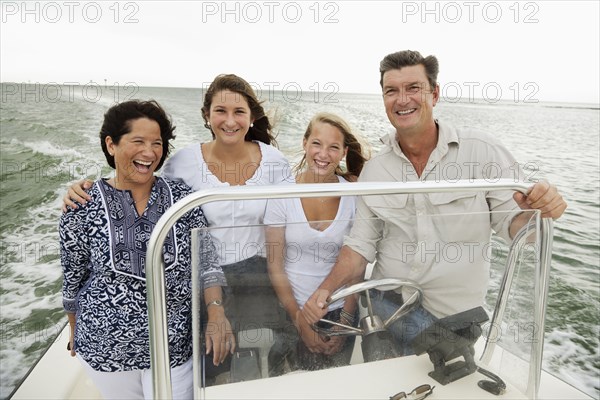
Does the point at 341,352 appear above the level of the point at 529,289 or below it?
below

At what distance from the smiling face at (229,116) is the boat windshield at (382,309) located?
0.81m

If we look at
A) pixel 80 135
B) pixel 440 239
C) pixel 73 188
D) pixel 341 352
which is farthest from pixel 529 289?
pixel 80 135

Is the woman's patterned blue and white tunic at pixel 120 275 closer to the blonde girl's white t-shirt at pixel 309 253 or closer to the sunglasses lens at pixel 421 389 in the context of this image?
the blonde girl's white t-shirt at pixel 309 253

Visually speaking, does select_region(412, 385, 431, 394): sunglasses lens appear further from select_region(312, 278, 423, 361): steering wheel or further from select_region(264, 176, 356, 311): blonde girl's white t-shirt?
select_region(264, 176, 356, 311): blonde girl's white t-shirt

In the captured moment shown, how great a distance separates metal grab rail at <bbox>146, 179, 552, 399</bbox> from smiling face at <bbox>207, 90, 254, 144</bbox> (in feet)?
2.77

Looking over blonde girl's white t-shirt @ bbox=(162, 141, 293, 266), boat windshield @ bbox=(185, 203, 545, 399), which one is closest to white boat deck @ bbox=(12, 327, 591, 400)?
boat windshield @ bbox=(185, 203, 545, 399)

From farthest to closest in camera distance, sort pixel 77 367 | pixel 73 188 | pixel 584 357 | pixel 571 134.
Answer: pixel 571 134, pixel 584 357, pixel 77 367, pixel 73 188

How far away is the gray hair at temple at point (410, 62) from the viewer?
1.64m

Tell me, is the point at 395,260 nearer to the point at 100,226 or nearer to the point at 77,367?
the point at 100,226

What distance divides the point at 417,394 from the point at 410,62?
1.16 meters

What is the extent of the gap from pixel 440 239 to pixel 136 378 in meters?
0.92

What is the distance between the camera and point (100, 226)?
116cm

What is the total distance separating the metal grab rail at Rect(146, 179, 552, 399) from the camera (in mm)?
815

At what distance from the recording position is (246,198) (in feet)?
2.88
